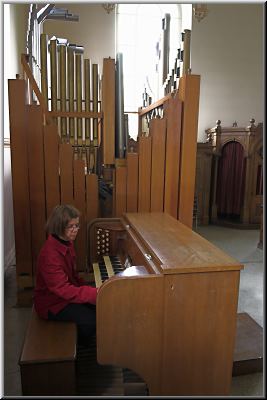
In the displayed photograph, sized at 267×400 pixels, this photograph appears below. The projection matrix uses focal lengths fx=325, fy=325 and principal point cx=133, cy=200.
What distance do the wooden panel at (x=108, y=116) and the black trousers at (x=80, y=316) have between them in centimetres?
158

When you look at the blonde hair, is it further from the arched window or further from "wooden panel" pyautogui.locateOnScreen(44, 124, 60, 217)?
the arched window

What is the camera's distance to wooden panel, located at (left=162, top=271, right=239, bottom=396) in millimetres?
1758

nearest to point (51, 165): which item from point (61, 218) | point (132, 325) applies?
point (61, 218)

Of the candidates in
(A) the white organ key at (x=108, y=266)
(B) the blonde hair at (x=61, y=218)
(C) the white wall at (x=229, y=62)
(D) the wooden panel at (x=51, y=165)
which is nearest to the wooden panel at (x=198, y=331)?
(B) the blonde hair at (x=61, y=218)

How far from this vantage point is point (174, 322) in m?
1.78

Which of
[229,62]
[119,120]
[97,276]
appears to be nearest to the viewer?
[97,276]

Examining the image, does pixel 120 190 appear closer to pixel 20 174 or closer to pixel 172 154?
pixel 172 154

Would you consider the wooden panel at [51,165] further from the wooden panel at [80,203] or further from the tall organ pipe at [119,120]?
the tall organ pipe at [119,120]

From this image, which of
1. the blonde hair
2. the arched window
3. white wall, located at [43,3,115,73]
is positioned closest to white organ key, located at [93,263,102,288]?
Result: the blonde hair

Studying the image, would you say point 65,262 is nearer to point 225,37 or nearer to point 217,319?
point 217,319

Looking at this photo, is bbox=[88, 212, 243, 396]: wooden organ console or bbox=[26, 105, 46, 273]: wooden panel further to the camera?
bbox=[26, 105, 46, 273]: wooden panel

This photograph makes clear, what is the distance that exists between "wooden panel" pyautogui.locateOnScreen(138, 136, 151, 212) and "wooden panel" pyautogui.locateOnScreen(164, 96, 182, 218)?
18 cm

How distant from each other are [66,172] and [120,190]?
21.9 inches

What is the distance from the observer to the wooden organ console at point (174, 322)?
1739 mm
